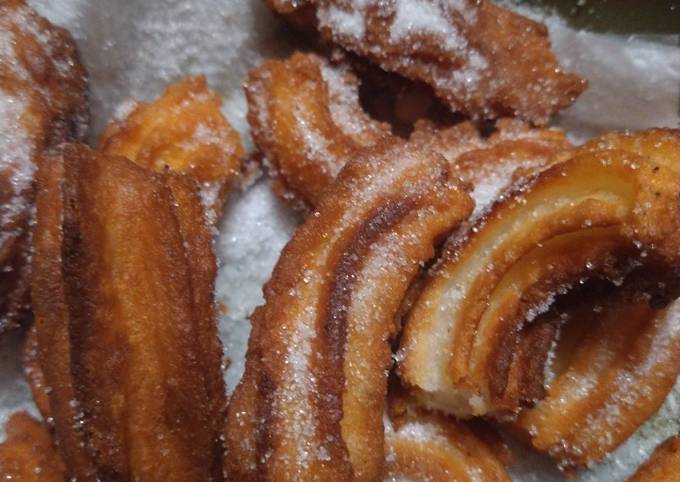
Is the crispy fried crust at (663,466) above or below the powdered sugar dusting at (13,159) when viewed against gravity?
above

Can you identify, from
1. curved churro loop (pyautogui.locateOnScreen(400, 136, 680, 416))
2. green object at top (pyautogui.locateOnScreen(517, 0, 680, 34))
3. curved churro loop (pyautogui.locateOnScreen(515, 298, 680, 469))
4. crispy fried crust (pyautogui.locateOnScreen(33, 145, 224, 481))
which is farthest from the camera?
green object at top (pyautogui.locateOnScreen(517, 0, 680, 34))

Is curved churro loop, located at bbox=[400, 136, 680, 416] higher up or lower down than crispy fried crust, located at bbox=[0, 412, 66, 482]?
higher up

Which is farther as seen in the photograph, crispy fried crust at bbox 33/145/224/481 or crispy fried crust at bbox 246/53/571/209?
crispy fried crust at bbox 246/53/571/209

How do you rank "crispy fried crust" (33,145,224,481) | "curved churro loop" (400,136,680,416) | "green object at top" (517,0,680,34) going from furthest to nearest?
"green object at top" (517,0,680,34) → "curved churro loop" (400,136,680,416) → "crispy fried crust" (33,145,224,481)

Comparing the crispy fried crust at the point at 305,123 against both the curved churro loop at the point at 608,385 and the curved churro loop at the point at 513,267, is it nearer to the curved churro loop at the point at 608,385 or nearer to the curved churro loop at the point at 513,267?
the curved churro loop at the point at 513,267

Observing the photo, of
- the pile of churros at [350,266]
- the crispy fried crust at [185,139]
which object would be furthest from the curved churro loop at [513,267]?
the crispy fried crust at [185,139]

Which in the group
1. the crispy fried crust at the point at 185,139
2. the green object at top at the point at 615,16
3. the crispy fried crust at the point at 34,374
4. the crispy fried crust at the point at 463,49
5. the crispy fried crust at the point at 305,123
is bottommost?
the crispy fried crust at the point at 34,374

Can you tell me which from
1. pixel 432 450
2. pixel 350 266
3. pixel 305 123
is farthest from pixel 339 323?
pixel 305 123

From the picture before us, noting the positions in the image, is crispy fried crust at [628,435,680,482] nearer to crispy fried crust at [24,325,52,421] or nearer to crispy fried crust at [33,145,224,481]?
crispy fried crust at [33,145,224,481]

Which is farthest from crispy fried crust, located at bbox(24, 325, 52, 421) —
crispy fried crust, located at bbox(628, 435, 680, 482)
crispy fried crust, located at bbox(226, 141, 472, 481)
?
crispy fried crust, located at bbox(628, 435, 680, 482)
